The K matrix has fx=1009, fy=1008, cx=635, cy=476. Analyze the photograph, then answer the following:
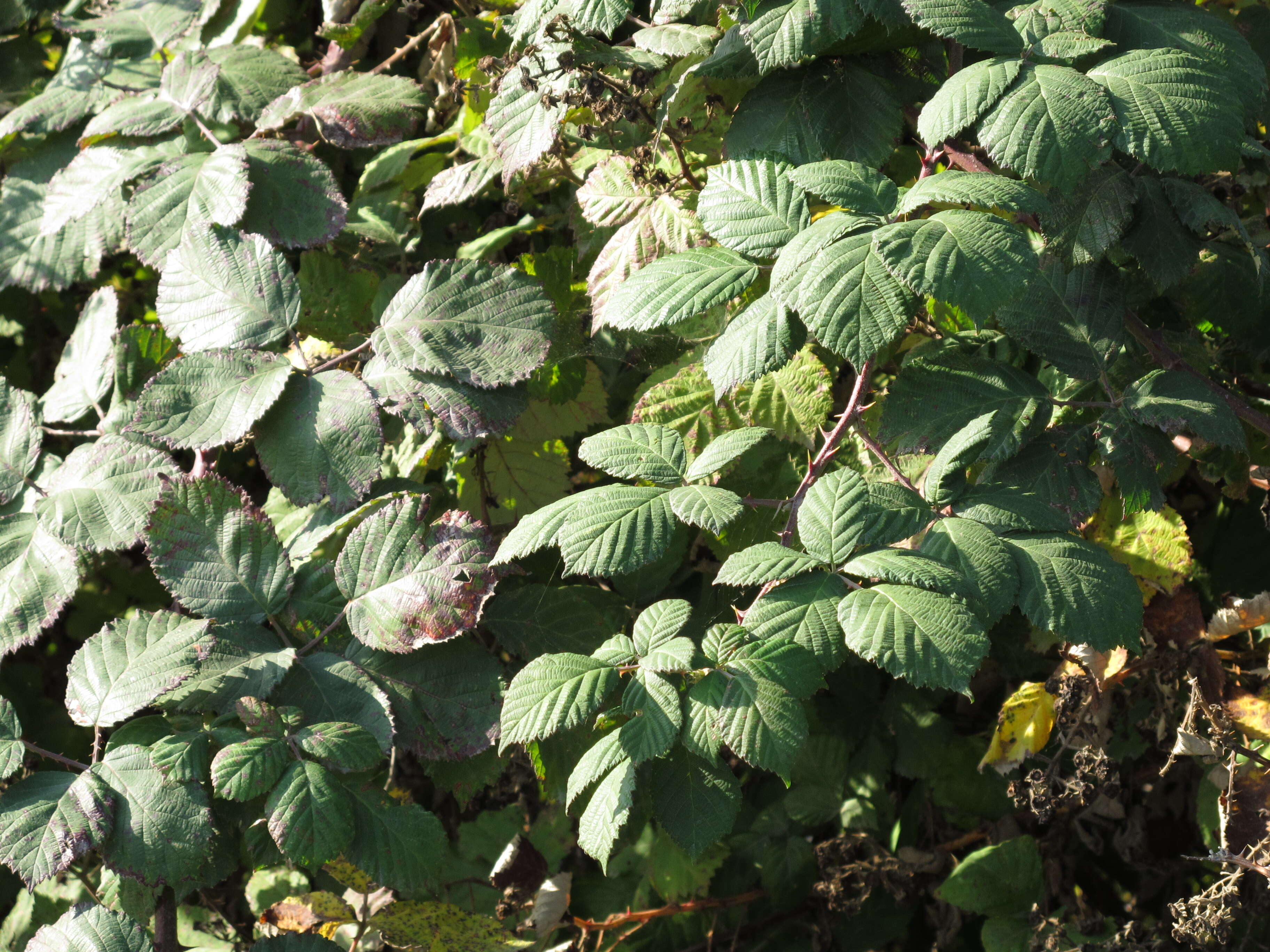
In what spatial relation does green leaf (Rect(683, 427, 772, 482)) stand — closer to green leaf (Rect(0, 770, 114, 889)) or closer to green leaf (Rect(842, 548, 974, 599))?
green leaf (Rect(842, 548, 974, 599))

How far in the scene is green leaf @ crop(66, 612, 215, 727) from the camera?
1.21 meters

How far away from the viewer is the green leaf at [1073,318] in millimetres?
1224

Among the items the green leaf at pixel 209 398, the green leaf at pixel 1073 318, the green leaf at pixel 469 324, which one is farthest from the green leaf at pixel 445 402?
the green leaf at pixel 1073 318

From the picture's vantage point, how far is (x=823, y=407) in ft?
4.45

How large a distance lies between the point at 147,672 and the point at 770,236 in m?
0.91

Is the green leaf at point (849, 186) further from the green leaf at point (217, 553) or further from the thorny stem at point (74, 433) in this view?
the thorny stem at point (74, 433)

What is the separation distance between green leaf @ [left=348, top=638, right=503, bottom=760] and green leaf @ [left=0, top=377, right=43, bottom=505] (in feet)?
1.97

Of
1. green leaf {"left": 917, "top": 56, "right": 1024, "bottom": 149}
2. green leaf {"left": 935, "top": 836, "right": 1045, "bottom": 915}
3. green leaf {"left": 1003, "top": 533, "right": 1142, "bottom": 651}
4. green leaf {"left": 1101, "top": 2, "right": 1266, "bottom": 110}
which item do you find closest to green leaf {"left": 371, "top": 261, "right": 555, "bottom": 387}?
green leaf {"left": 917, "top": 56, "right": 1024, "bottom": 149}

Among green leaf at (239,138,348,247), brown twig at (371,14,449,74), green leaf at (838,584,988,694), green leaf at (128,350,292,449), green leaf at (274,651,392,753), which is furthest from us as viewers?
brown twig at (371,14,449,74)

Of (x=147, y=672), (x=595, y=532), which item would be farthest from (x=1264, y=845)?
(x=147, y=672)

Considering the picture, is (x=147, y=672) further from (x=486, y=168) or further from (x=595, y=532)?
(x=486, y=168)

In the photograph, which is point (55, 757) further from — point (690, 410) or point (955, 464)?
point (955, 464)

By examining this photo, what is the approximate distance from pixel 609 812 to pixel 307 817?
37 cm

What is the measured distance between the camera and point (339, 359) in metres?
1.41
